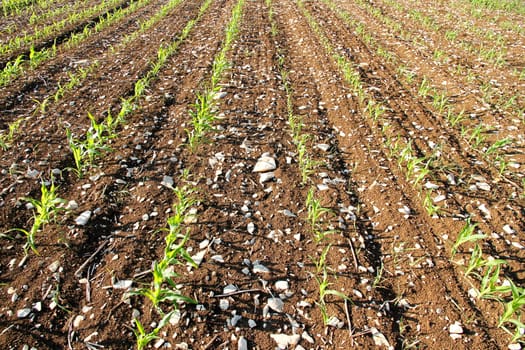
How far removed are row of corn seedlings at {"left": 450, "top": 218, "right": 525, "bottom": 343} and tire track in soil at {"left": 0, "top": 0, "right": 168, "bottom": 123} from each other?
23.9ft

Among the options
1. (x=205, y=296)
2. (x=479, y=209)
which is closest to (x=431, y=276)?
(x=479, y=209)

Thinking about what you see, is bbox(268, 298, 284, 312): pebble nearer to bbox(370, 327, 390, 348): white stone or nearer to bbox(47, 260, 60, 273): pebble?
bbox(370, 327, 390, 348): white stone

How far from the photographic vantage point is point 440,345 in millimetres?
2969

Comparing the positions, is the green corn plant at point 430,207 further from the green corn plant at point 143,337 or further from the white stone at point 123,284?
the white stone at point 123,284

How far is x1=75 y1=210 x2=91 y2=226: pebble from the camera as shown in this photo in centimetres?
398

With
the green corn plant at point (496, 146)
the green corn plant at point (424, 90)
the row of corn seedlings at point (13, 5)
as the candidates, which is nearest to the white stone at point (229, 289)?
the green corn plant at point (496, 146)

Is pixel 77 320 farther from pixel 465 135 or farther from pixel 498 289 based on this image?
pixel 465 135

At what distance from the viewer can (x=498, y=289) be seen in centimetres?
315

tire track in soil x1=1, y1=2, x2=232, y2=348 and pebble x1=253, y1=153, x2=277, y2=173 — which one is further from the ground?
pebble x1=253, y1=153, x2=277, y2=173

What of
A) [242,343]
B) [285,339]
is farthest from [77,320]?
[285,339]

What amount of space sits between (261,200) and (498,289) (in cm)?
274

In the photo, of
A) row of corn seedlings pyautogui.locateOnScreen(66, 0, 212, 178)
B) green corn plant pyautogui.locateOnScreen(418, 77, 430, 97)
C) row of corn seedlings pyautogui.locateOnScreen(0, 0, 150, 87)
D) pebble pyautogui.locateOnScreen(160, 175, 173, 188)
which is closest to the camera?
pebble pyautogui.locateOnScreen(160, 175, 173, 188)

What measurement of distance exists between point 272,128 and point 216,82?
217cm

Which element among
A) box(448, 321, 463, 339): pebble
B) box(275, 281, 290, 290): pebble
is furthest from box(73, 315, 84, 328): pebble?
box(448, 321, 463, 339): pebble
